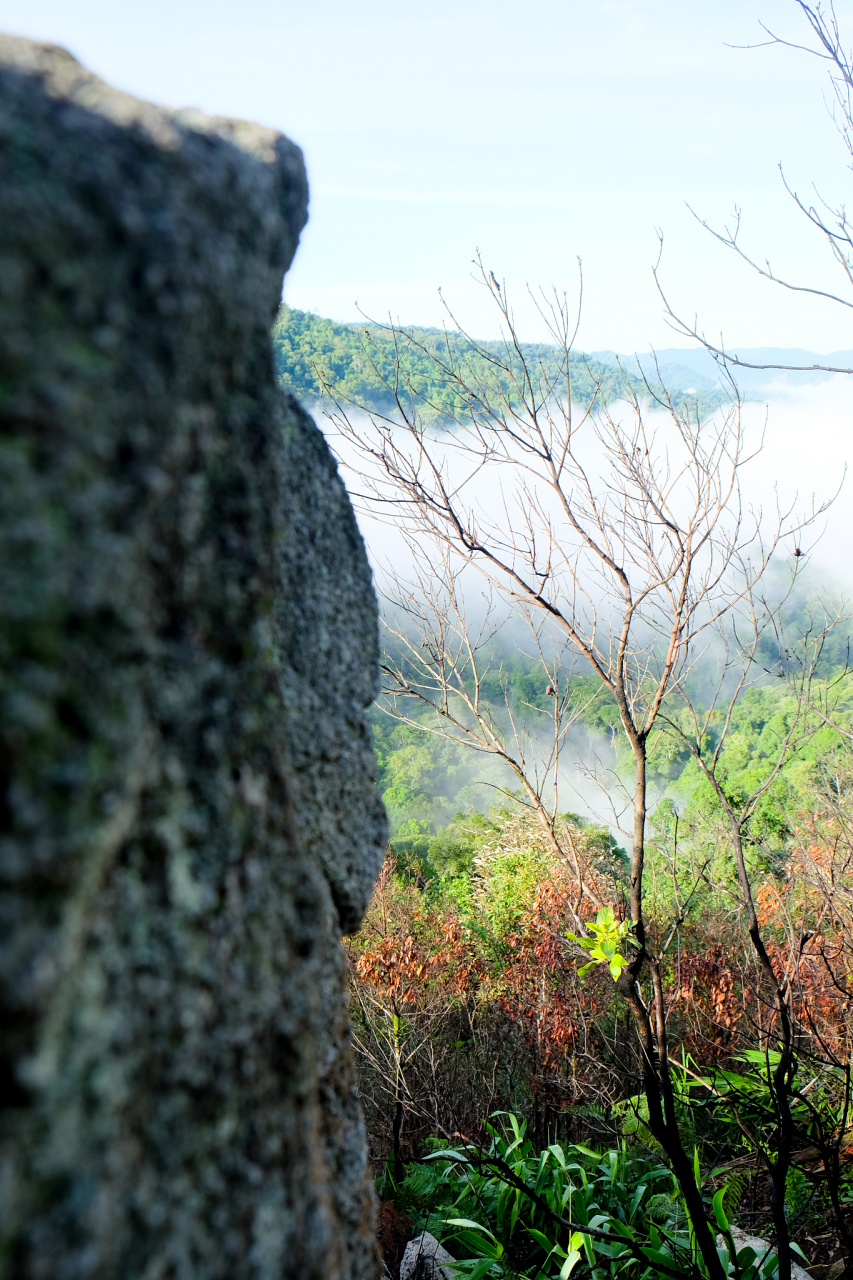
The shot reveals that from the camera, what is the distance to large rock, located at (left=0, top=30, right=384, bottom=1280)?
605 mm

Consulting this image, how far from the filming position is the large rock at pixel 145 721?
605 millimetres

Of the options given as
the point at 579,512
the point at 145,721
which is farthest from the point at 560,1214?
the point at 145,721

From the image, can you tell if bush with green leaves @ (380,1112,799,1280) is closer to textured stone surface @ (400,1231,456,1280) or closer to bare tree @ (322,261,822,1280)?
textured stone surface @ (400,1231,456,1280)

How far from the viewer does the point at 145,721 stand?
721mm

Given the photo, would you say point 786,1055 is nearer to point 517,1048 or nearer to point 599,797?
point 517,1048

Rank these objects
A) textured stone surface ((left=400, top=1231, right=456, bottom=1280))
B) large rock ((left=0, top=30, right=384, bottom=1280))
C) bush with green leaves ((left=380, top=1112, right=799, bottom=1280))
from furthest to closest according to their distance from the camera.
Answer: textured stone surface ((left=400, top=1231, right=456, bottom=1280)) < bush with green leaves ((left=380, top=1112, right=799, bottom=1280)) < large rock ((left=0, top=30, right=384, bottom=1280))

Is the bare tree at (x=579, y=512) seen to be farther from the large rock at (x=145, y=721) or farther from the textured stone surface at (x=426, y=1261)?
the large rock at (x=145, y=721)

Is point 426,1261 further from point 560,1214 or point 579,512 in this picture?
point 579,512

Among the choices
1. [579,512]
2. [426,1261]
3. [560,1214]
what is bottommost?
[426,1261]

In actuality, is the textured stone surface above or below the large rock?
below

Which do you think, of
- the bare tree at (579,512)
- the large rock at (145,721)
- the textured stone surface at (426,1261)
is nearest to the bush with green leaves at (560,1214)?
the textured stone surface at (426,1261)

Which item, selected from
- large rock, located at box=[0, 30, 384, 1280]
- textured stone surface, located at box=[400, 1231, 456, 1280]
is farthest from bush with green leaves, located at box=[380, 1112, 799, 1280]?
large rock, located at box=[0, 30, 384, 1280]

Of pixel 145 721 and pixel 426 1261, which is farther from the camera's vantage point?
pixel 426 1261

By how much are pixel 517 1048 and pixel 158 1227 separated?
662 centimetres
